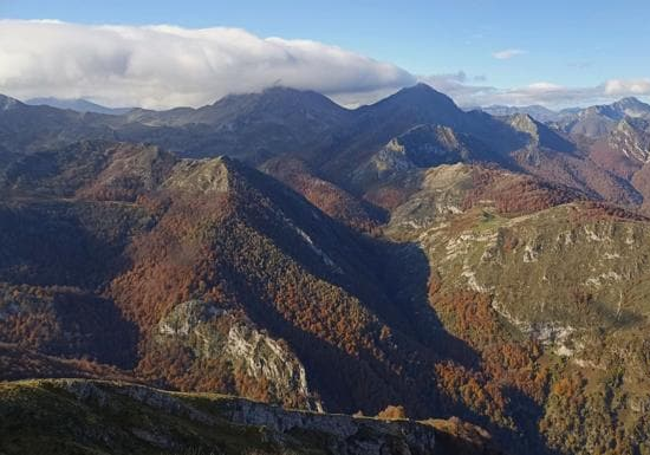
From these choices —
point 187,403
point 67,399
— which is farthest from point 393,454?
point 67,399

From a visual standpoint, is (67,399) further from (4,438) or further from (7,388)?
(4,438)

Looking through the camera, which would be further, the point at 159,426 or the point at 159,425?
the point at 159,425

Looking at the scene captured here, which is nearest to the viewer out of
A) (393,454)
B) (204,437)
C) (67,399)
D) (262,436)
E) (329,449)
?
(67,399)
